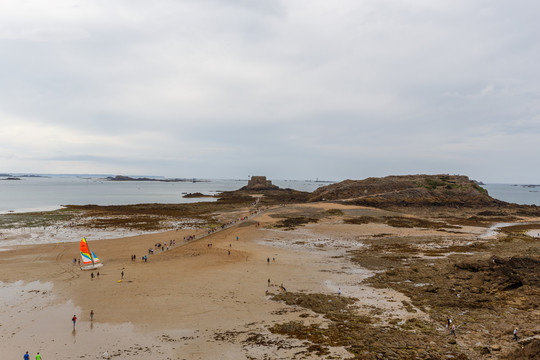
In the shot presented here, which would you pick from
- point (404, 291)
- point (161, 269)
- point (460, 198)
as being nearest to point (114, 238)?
point (161, 269)

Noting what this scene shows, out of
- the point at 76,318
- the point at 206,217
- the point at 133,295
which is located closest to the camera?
the point at 76,318

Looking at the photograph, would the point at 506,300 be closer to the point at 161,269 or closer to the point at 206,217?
the point at 161,269

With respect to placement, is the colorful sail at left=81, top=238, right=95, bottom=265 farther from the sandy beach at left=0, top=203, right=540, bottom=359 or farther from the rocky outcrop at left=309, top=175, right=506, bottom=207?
the rocky outcrop at left=309, top=175, right=506, bottom=207

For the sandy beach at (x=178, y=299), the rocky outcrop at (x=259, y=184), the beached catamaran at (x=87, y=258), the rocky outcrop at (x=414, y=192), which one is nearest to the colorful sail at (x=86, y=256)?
the beached catamaran at (x=87, y=258)

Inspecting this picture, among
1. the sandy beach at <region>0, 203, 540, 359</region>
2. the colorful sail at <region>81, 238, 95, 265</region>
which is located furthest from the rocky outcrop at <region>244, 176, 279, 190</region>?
the colorful sail at <region>81, 238, 95, 265</region>

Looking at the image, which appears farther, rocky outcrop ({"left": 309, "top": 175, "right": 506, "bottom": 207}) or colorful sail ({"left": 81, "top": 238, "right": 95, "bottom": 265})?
rocky outcrop ({"left": 309, "top": 175, "right": 506, "bottom": 207})

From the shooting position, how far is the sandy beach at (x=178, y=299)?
14070mm

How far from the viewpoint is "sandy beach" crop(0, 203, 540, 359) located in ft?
46.2

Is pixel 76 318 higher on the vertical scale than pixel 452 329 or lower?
lower

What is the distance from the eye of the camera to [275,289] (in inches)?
841

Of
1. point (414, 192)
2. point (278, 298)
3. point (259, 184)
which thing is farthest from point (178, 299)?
point (259, 184)

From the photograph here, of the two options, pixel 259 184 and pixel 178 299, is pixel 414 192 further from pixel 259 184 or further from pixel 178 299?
pixel 259 184

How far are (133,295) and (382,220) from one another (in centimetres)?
4743

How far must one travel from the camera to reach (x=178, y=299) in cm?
1961
